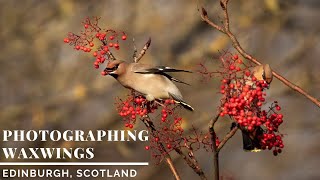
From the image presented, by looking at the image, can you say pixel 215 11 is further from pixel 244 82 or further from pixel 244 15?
pixel 244 82

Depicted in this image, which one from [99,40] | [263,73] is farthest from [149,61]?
[263,73]

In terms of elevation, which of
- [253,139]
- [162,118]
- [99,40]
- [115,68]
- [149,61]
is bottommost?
[253,139]

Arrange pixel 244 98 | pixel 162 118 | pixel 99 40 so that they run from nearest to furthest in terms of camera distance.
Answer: pixel 244 98 → pixel 162 118 → pixel 99 40

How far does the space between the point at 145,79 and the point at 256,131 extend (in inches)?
12.6

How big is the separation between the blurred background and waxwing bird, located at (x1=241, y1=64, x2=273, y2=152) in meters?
1.24

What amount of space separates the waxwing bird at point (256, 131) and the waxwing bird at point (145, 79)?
197 mm

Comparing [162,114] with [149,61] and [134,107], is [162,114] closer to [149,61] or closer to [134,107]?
[134,107]

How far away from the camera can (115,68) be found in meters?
1.24

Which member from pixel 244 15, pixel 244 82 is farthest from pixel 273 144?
pixel 244 15

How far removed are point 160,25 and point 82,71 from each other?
32 centimetres

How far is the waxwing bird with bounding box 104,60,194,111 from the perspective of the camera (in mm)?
1244

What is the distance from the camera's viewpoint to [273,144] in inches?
41.1

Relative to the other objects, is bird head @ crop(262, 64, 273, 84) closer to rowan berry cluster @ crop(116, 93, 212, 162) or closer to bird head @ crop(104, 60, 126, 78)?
rowan berry cluster @ crop(116, 93, 212, 162)

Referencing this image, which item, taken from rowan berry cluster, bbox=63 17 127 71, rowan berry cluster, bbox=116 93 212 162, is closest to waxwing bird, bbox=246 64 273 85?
rowan berry cluster, bbox=116 93 212 162
